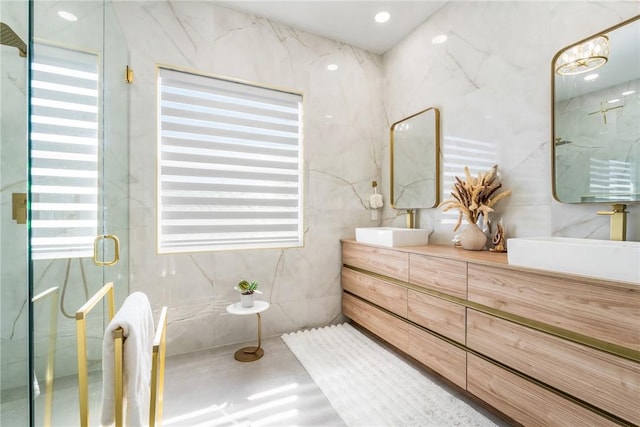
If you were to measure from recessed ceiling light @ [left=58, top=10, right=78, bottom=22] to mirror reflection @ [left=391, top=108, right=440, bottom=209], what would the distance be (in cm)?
230

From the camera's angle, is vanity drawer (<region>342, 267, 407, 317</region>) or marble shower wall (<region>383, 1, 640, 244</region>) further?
vanity drawer (<region>342, 267, 407, 317</region>)

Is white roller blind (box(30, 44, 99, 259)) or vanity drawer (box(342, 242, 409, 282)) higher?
white roller blind (box(30, 44, 99, 259))

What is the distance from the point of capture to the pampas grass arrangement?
194 cm

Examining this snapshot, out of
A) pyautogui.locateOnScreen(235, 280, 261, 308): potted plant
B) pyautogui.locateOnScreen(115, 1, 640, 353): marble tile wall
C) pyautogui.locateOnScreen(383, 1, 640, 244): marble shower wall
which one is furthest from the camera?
pyautogui.locateOnScreen(235, 280, 261, 308): potted plant

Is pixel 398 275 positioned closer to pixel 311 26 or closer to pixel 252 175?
pixel 252 175

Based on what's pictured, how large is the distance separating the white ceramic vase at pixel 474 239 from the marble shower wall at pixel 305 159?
1.17 metres

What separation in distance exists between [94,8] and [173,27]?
3.38ft

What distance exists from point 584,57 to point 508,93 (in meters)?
0.41

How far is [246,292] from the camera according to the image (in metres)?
2.26

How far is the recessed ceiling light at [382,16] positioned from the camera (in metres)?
2.49

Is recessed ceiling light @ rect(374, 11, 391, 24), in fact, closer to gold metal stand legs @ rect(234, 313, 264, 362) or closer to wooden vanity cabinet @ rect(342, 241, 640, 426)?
wooden vanity cabinet @ rect(342, 241, 640, 426)

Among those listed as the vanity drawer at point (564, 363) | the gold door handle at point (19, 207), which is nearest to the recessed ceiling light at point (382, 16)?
the vanity drawer at point (564, 363)

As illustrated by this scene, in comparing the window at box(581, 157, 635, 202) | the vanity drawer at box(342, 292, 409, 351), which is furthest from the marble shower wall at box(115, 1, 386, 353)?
the window at box(581, 157, 635, 202)

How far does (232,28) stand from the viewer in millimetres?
2469
